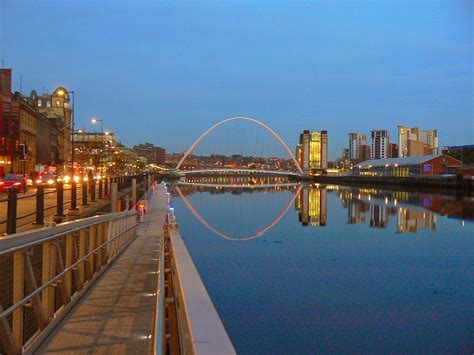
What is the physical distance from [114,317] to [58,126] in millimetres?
110311

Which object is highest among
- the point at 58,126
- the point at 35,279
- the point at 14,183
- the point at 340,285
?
the point at 58,126

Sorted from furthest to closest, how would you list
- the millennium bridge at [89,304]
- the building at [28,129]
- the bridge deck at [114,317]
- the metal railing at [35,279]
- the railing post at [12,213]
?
the building at [28,129] → the railing post at [12,213] → the bridge deck at [114,317] → the metal railing at [35,279] → the millennium bridge at [89,304]

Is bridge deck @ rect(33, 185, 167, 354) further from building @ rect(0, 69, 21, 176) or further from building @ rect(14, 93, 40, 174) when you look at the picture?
building @ rect(14, 93, 40, 174)

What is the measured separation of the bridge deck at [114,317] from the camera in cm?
588

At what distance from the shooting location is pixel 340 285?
16.8 m

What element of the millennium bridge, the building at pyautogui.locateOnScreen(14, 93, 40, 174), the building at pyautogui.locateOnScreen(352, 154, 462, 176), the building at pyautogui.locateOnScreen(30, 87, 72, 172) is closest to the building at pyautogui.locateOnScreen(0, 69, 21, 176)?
the building at pyautogui.locateOnScreen(14, 93, 40, 174)

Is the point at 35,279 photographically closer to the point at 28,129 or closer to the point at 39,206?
the point at 39,206

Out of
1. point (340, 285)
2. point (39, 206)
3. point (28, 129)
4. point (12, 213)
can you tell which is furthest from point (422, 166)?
point (12, 213)

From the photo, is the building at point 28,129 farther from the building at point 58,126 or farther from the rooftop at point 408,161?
the rooftop at point 408,161

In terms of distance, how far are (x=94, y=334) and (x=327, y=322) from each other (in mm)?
7765

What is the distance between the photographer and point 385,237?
29547 mm

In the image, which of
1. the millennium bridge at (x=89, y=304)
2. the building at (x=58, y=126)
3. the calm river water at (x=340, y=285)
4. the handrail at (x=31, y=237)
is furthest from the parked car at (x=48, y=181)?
the building at (x=58, y=126)

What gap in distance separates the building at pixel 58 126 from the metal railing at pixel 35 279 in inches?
3556

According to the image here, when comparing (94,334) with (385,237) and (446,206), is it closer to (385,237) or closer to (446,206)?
(385,237)
